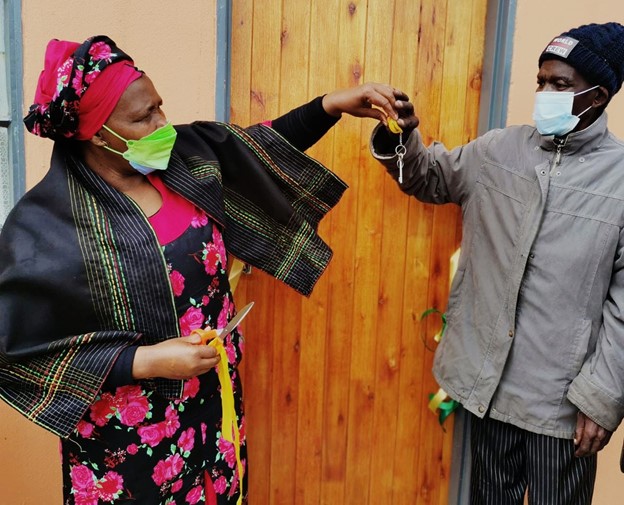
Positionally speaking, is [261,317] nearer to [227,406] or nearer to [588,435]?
[227,406]

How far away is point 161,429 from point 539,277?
113 cm

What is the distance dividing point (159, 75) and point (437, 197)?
1043 millimetres

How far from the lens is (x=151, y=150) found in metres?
1.51

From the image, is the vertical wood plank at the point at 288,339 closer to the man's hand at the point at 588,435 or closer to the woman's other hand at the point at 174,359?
the woman's other hand at the point at 174,359

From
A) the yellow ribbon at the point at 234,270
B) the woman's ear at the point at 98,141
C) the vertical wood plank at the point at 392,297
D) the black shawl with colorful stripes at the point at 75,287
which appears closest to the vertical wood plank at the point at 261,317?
the yellow ribbon at the point at 234,270

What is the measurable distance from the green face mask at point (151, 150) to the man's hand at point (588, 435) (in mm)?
1355

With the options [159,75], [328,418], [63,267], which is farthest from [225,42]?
[328,418]

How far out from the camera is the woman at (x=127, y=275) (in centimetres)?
143

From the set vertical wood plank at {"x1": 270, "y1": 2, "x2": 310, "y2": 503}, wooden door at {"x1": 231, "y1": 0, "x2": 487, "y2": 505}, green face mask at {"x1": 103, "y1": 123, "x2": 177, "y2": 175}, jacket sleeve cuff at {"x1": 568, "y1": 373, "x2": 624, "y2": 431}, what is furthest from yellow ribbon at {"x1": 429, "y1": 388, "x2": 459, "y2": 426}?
green face mask at {"x1": 103, "y1": 123, "x2": 177, "y2": 175}

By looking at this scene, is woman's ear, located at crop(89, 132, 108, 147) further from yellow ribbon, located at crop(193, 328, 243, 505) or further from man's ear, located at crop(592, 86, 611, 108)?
man's ear, located at crop(592, 86, 611, 108)

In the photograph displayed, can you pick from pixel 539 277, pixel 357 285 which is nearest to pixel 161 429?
pixel 357 285

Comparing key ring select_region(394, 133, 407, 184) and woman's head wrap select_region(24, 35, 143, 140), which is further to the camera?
key ring select_region(394, 133, 407, 184)

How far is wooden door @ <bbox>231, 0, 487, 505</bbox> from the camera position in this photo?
2156 mm

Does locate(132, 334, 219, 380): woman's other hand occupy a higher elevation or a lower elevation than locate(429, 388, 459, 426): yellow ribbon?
higher
